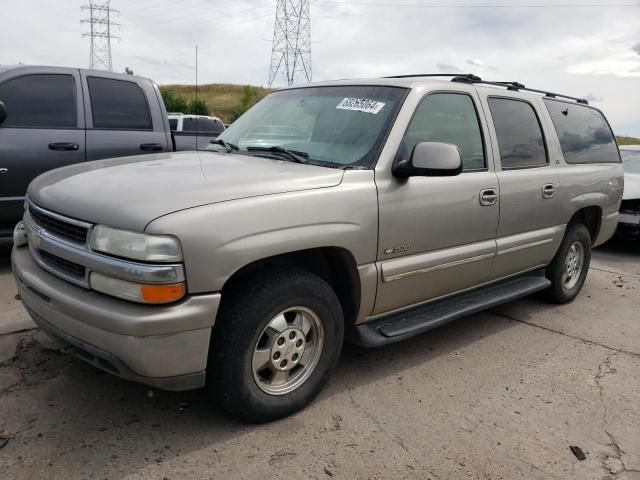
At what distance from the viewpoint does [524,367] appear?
12.2 feet

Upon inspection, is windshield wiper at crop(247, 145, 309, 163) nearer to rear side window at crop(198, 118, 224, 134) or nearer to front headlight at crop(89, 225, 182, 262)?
front headlight at crop(89, 225, 182, 262)

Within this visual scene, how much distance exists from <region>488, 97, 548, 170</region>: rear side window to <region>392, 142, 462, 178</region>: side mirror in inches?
40.9

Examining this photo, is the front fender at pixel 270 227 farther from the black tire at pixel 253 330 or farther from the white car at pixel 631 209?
the white car at pixel 631 209

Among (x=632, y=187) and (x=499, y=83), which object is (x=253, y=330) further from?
(x=632, y=187)

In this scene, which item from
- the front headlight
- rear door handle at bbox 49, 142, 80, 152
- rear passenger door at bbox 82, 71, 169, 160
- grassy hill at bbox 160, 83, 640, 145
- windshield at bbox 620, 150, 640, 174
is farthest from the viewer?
grassy hill at bbox 160, 83, 640, 145

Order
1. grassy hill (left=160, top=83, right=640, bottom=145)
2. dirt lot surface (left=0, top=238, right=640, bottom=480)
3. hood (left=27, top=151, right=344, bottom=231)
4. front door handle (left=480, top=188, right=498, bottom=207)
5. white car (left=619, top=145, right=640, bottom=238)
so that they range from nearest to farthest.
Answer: hood (left=27, top=151, right=344, bottom=231) → dirt lot surface (left=0, top=238, right=640, bottom=480) → front door handle (left=480, top=188, right=498, bottom=207) → white car (left=619, top=145, right=640, bottom=238) → grassy hill (left=160, top=83, right=640, bottom=145)

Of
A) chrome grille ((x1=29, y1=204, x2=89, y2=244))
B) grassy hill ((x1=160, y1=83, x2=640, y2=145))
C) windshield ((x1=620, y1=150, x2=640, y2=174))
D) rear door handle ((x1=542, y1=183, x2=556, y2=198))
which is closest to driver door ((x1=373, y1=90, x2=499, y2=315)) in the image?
rear door handle ((x1=542, y1=183, x2=556, y2=198))

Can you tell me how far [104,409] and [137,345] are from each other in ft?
2.72

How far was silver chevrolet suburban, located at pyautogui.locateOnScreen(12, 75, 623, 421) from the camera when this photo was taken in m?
2.34

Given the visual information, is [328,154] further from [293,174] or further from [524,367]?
[524,367]

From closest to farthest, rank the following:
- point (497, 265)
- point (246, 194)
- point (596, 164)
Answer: point (246, 194)
point (497, 265)
point (596, 164)

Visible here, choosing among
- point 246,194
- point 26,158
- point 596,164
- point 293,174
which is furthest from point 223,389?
point 596,164

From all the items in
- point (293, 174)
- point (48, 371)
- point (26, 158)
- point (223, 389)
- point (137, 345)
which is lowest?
point (48, 371)

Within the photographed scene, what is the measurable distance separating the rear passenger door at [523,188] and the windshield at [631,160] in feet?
15.9
